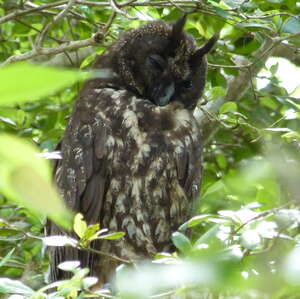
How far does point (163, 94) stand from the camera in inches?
135

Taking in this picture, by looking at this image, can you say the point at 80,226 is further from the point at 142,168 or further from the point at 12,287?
the point at 142,168

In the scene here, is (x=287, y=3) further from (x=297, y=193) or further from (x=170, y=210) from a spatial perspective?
(x=297, y=193)

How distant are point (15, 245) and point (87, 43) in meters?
1.29

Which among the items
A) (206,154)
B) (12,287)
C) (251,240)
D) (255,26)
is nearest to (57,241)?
(12,287)

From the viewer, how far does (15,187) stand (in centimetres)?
58

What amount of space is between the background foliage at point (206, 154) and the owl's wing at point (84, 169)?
231mm

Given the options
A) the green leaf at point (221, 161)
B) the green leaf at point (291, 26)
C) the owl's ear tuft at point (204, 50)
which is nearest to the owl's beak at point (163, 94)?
the owl's ear tuft at point (204, 50)

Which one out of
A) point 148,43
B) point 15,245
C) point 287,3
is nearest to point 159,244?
point 15,245

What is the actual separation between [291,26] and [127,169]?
1096mm

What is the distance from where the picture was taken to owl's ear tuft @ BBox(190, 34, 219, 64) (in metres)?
3.33

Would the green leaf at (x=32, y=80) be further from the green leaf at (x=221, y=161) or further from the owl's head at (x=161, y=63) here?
the green leaf at (x=221, y=161)

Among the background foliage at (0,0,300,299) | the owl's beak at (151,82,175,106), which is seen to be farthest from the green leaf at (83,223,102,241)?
the owl's beak at (151,82,175,106)

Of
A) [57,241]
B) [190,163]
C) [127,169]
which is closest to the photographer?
[57,241]

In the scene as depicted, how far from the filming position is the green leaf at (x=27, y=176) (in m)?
0.57
